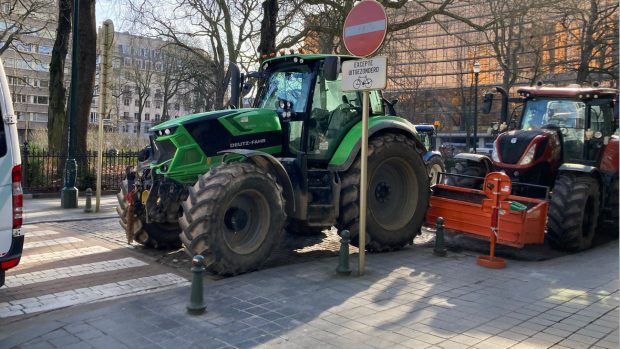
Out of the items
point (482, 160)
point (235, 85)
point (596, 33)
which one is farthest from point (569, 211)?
point (596, 33)

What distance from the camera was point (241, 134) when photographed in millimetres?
7352

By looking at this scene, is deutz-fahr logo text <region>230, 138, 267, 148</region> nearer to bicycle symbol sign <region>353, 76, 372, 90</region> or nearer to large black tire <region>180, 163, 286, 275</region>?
large black tire <region>180, 163, 286, 275</region>

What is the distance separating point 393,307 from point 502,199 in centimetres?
316

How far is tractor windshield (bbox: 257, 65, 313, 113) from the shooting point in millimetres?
7902

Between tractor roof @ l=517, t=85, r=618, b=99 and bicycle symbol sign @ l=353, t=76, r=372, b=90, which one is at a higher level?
tractor roof @ l=517, t=85, r=618, b=99

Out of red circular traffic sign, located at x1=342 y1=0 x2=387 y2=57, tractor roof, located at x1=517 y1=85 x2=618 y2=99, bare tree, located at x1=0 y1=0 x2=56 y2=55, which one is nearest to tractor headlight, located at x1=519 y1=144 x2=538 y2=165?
tractor roof, located at x1=517 y1=85 x2=618 y2=99

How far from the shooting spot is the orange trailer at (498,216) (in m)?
7.71

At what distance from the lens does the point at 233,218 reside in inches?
265

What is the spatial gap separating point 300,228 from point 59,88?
1380cm

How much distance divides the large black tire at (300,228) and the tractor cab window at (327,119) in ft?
3.34

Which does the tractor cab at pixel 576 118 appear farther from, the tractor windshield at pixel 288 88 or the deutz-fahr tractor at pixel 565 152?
the tractor windshield at pixel 288 88

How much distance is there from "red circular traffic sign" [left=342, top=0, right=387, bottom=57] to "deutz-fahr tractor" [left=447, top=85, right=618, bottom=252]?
14.0ft

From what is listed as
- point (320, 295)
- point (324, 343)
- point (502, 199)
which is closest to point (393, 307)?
point (320, 295)

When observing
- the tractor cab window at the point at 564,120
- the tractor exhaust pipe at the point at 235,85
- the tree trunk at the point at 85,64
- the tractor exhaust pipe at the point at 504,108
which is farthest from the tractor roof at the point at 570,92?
the tree trunk at the point at 85,64
